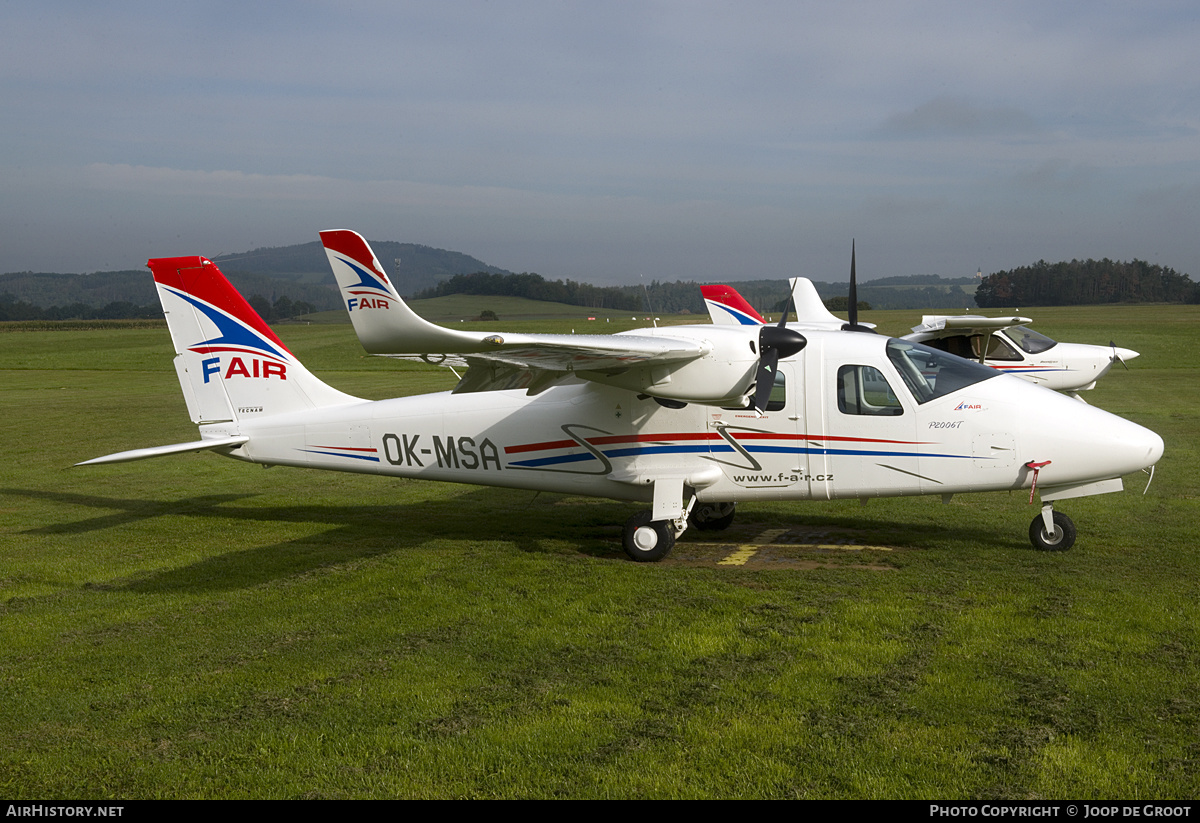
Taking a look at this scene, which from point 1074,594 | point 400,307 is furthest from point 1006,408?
point 400,307

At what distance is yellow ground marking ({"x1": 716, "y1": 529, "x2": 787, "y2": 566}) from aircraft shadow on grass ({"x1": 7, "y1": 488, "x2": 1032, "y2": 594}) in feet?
0.66

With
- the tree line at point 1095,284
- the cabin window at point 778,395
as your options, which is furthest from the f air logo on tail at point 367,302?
the tree line at point 1095,284

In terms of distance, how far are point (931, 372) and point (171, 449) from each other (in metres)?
9.20

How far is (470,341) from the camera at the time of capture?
767 cm

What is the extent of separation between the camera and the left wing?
743 cm

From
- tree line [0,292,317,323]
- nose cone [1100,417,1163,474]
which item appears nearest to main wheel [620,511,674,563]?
nose cone [1100,417,1163,474]

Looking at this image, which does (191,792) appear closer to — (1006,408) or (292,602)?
(292,602)

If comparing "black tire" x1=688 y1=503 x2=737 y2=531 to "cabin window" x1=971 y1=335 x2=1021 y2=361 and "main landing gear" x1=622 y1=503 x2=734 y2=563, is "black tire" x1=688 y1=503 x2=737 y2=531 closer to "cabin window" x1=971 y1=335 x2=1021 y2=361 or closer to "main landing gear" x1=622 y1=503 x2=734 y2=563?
"main landing gear" x1=622 y1=503 x2=734 y2=563

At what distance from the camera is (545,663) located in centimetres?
735

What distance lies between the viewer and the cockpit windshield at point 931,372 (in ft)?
33.9

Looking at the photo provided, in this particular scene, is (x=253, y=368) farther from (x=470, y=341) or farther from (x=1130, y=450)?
(x=1130, y=450)

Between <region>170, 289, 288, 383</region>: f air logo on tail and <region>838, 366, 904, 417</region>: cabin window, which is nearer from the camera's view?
<region>838, 366, 904, 417</region>: cabin window

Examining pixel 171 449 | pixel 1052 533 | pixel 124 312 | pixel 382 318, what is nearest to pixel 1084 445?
pixel 1052 533

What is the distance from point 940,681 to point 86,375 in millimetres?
49361
